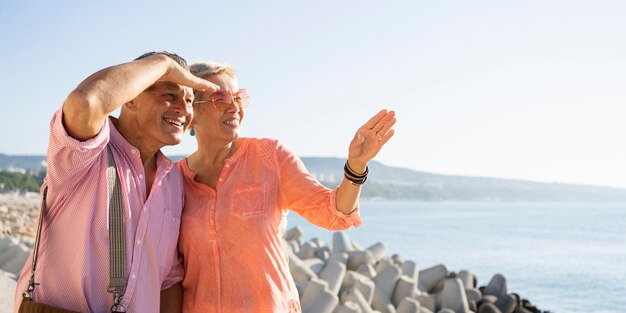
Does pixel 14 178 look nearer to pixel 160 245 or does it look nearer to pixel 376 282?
pixel 376 282

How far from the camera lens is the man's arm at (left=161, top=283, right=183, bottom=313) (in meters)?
2.58

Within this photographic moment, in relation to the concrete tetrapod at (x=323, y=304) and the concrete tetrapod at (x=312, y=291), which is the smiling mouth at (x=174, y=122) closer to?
the concrete tetrapod at (x=323, y=304)

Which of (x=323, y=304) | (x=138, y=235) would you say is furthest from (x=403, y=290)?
(x=138, y=235)

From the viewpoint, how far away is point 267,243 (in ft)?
8.70

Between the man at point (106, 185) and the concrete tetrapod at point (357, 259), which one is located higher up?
the man at point (106, 185)

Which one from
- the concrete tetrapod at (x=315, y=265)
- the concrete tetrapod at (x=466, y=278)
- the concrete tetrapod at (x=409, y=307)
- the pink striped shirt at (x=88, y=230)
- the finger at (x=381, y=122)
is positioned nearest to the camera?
the pink striped shirt at (x=88, y=230)

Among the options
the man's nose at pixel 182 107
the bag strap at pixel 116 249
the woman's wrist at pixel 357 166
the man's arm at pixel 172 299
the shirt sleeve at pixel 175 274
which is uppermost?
the man's nose at pixel 182 107

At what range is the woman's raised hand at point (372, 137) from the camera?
251 centimetres

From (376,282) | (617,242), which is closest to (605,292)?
(376,282)

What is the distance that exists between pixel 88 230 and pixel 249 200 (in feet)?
2.37

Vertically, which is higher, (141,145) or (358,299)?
(141,145)

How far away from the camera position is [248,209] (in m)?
2.66

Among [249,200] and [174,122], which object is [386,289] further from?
[174,122]

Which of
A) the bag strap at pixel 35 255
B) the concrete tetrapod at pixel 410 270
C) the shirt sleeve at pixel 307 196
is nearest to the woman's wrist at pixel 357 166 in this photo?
the shirt sleeve at pixel 307 196
